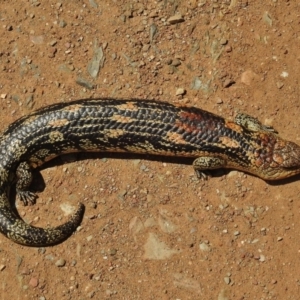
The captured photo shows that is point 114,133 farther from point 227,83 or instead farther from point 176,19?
point 176,19

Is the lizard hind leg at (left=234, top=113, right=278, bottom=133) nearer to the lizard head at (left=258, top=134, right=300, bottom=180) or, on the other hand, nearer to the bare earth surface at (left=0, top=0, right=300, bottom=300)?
the bare earth surface at (left=0, top=0, right=300, bottom=300)

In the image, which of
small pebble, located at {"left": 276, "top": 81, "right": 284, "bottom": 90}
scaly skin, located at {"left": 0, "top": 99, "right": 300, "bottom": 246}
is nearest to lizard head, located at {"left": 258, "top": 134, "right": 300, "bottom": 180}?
scaly skin, located at {"left": 0, "top": 99, "right": 300, "bottom": 246}

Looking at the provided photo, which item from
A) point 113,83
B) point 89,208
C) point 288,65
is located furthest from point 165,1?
point 89,208

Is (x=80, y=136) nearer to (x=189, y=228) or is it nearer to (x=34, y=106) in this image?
(x=34, y=106)

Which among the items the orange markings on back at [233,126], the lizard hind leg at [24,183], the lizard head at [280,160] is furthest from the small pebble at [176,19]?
the lizard hind leg at [24,183]

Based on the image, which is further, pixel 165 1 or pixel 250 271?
pixel 165 1

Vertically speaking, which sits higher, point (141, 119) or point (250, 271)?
point (141, 119)

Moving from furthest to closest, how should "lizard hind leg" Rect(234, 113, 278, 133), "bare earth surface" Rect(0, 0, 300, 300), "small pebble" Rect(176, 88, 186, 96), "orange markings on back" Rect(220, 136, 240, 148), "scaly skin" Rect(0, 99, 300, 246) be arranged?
"small pebble" Rect(176, 88, 186, 96)
"lizard hind leg" Rect(234, 113, 278, 133)
"bare earth surface" Rect(0, 0, 300, 300)
"orange markings on back" Rect(220, 136, 240, 148)
"scaly skin" Rect(0, 99, 300, 246)
